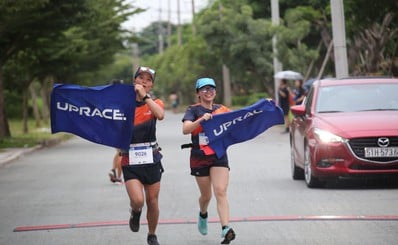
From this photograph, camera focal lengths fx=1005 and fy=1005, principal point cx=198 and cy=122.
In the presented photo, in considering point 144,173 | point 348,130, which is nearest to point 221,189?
point 144,173

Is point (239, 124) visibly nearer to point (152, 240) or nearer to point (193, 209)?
point (152, 240)

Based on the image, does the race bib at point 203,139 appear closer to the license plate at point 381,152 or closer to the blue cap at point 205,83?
the blue cap at point 205,83

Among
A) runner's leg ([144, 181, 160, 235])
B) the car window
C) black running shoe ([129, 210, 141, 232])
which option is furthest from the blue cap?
the car window

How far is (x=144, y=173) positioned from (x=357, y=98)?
7099 millimetres

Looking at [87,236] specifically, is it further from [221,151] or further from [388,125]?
[388,125]

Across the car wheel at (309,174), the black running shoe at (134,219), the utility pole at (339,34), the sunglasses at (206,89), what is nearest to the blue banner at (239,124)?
the sunglasses at (206,89)

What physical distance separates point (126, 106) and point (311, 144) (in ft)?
19.9

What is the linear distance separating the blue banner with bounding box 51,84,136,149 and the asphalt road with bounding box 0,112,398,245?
1299mm

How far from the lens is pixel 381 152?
14.4m

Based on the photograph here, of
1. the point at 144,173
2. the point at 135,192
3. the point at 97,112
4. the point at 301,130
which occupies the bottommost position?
the point at 301,130

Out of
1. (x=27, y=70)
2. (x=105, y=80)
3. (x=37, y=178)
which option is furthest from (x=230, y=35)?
(x=105, y=80)

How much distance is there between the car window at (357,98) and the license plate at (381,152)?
1202 mm

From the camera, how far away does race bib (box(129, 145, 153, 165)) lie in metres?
9.40

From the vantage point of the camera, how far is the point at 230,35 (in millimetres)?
49656
